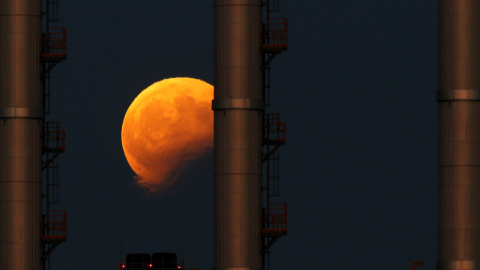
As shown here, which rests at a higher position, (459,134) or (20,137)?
(459,134)

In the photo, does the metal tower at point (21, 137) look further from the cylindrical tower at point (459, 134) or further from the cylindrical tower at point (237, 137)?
the cylindrical tower at point (459, 134)

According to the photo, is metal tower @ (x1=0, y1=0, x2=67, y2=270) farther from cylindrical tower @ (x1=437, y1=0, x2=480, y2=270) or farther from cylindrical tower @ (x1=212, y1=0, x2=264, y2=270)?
cylindrical tower @ (x1=437, y1=0, x2=480, y2=270)

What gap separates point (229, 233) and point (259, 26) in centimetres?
1418

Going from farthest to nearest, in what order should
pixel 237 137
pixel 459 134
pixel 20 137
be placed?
pixel 20 137
pixel 237 137
pixel 459 134

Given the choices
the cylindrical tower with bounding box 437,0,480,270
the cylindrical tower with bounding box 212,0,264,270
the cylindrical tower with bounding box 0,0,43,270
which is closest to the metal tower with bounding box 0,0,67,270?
the cylindrical tower with bounding box 0,0,43,270

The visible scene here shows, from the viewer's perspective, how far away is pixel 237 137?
388 ft

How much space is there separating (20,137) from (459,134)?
97.5 ft

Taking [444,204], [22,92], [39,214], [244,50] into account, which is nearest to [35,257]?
[39,214]

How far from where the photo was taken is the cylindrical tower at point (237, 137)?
117938mm

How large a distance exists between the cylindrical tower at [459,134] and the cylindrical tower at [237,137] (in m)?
12.4

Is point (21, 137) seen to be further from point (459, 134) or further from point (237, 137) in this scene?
point (459, 134)

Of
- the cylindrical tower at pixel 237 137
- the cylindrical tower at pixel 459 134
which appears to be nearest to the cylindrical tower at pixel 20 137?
the cylindrical tower at pixel 237 137

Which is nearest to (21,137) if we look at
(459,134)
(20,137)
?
(20,137)

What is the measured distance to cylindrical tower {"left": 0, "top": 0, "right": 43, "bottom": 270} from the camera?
393 ft
